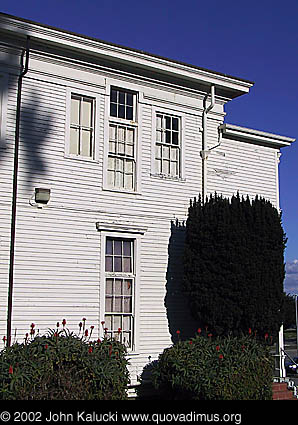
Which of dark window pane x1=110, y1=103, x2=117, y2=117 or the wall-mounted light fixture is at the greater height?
dark window pane x1=110, y1=103, x2=117, y2=117

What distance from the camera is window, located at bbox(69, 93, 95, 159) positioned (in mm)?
12109

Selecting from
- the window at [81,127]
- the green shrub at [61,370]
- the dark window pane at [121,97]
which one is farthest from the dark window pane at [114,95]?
the green shrub at [61,370]

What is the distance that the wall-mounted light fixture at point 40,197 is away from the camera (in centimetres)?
1125

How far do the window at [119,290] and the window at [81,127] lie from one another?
196 cm

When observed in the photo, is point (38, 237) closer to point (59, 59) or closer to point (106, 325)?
point (106, 325)

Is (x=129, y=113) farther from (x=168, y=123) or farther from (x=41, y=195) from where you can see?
(x=41, y=195)

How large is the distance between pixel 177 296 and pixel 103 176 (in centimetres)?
316

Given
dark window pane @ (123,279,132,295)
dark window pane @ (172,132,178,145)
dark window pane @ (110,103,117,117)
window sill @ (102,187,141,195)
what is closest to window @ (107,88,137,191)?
dark window pane @ (110,103,117,117)

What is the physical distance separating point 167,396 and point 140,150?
523 centimetres

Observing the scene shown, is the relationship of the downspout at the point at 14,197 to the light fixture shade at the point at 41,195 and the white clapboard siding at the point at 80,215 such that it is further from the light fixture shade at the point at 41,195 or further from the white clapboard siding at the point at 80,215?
the light fixture shade at the point at 41,195

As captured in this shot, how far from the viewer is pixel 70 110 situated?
12039mm

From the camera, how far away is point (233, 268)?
12.0 metres

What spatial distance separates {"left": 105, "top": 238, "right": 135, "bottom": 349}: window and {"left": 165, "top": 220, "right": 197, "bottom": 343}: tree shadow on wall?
95cm

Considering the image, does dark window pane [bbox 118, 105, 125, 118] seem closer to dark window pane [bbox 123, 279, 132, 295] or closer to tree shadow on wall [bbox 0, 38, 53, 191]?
tree shadow on wall [bbox 0, 38, 53, 191]
